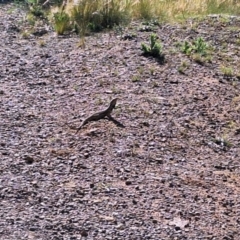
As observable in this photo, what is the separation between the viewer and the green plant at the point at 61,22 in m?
9.02

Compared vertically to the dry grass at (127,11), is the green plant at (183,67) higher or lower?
lower

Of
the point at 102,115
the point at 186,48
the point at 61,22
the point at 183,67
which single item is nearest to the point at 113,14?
the point at 61,22

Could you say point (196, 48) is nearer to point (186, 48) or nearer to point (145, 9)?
point (186, 48)

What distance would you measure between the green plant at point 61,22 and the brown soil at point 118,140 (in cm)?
14

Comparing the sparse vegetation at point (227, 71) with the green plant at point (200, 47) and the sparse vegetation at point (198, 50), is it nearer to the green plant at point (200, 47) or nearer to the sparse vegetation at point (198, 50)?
the sparse vegetation at point (198, 50)

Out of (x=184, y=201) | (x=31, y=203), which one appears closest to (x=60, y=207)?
(x=31, y=203)

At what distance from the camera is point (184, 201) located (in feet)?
16.2

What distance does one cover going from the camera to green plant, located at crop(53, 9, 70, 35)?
902 centimetres

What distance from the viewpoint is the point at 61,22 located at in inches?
357

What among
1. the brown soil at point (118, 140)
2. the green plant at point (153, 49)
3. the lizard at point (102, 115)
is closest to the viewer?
the brown soil at point (118, 140)

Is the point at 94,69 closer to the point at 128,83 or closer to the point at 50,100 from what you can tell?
the point at 128,83

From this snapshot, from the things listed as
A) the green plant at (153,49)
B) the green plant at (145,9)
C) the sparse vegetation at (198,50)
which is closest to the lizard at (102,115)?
the green plant at (153,49)

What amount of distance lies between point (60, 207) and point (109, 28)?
4.88 meters

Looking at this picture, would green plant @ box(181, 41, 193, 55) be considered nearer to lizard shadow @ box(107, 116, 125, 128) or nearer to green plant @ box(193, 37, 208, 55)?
green plant @ box(193, 37, 208, 55)
